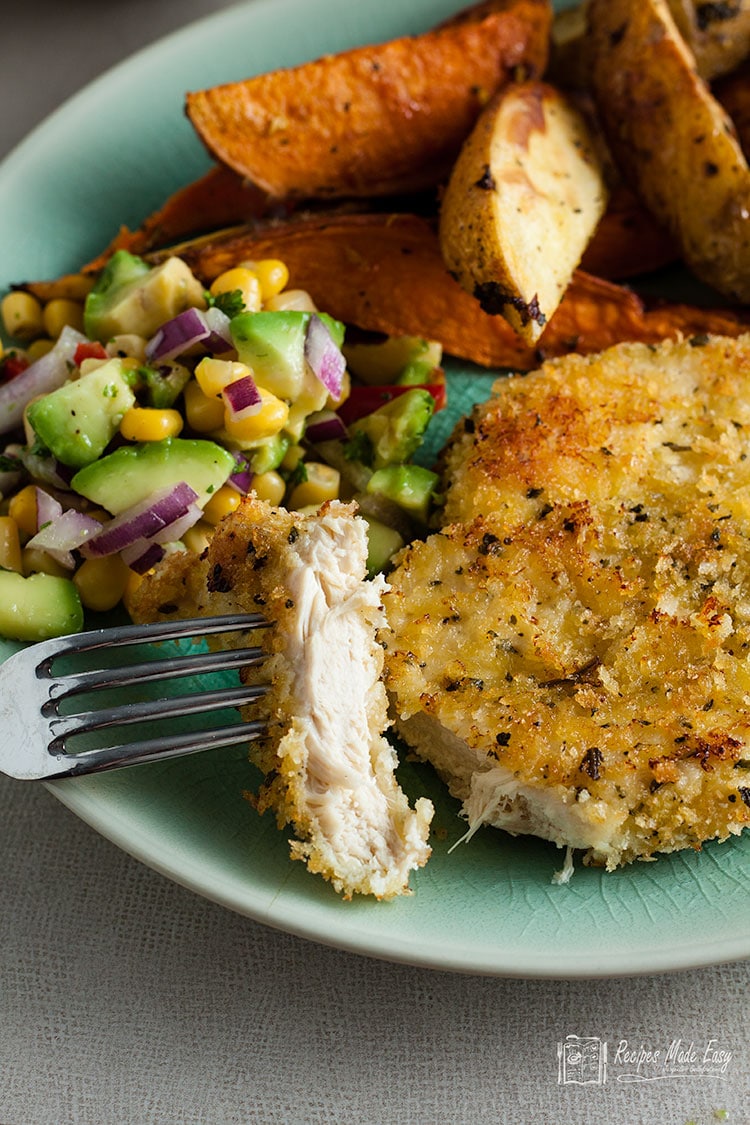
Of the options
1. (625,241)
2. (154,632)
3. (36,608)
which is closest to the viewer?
(154,632)

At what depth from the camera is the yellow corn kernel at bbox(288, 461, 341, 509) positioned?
3.59 metres

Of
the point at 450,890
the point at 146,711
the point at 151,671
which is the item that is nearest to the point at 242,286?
the point at 151,671

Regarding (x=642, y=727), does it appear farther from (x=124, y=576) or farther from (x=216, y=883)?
(x=124, y=576)

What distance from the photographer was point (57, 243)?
4.37m

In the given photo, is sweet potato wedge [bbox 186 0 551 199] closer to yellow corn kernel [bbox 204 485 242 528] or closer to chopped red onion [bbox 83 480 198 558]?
yellow corn kernel [bbox 204 485 242 528]

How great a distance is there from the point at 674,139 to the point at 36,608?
2.74m

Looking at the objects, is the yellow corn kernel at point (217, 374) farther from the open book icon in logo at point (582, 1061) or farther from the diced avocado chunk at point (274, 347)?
the open book icon in logo at point (582, 1061)

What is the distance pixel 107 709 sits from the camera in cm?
276

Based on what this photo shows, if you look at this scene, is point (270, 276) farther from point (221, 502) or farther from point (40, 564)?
point (40, 564)

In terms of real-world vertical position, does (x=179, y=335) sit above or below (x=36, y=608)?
above

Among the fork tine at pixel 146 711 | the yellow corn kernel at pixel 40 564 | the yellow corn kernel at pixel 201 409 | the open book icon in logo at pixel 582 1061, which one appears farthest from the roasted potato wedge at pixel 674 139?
the open book icon in logo at pixel 582 1061

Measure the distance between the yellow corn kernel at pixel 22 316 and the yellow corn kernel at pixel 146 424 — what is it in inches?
37.3

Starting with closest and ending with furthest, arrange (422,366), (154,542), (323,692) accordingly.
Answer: (323,692), (154,542), (422,366)

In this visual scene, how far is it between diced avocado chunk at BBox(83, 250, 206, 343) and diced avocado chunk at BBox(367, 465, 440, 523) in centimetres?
84
